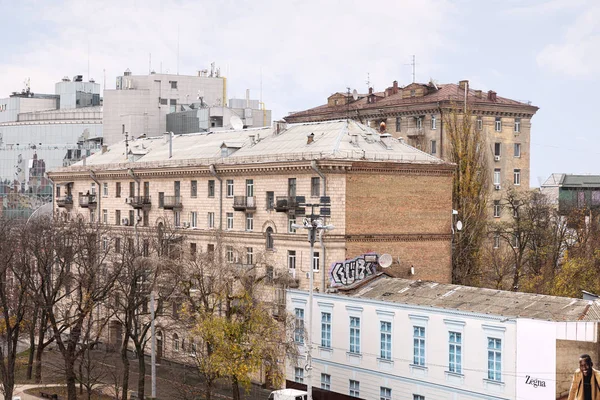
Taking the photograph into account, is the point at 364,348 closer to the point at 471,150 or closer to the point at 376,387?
the point at 376,387

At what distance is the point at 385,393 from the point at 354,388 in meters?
2.49

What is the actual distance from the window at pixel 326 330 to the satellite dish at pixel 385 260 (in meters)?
6.84

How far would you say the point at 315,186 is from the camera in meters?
64.1

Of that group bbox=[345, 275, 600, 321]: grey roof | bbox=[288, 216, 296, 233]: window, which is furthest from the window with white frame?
bbox=[345, 275, 600, 321]: grey roof

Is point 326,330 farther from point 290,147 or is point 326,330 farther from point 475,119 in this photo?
point 475,119

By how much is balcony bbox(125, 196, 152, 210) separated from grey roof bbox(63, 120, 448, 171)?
2874mm

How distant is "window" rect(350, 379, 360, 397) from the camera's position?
172 feet

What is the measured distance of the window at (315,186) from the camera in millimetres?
63719

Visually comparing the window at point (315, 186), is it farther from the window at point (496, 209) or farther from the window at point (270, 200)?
the window at point (496, 209)

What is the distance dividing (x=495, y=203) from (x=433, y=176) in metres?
34.2

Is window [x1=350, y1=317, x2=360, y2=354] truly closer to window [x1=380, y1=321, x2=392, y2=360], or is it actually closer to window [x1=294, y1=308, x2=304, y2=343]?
window [x1=380, y1=321, x2=392, y2=360]

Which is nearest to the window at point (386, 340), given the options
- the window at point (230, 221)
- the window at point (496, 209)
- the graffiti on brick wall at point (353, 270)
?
the graffiti on brick wall at point (353, 270)

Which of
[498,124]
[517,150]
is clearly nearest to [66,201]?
[498,124]

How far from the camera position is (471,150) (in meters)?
82.6
